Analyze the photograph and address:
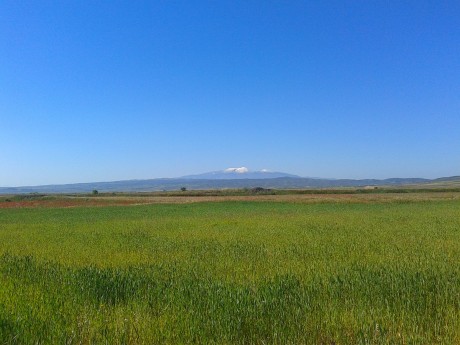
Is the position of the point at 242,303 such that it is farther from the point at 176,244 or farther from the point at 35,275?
the point at 176,244

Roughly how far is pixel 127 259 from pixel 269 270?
456 centimetres

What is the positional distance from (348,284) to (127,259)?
681 cm

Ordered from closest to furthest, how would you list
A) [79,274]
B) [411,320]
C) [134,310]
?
[411,320], [134,310], [79,274]

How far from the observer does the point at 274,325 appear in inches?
212

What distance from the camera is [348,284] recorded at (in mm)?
7316

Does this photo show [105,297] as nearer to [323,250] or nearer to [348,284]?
[348,284]

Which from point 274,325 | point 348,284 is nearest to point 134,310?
point 274,325

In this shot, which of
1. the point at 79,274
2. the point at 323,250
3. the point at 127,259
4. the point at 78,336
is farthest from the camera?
the point at 323,250

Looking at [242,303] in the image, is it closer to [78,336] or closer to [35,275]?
[78,336]

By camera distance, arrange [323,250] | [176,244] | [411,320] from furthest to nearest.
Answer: [176,244] < [323,250] < [411,320]

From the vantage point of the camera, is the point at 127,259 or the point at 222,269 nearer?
the point at 222,269

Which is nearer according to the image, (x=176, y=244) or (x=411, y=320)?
(x=411, y=320)

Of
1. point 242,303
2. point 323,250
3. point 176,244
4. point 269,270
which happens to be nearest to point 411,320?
point 242,303

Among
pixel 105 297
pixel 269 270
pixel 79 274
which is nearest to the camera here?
pixel 105 297
